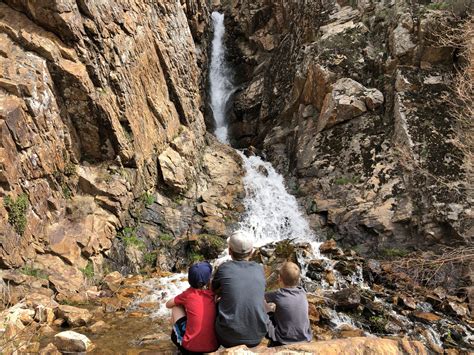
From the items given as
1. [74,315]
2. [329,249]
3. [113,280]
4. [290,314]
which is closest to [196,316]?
[290,314]

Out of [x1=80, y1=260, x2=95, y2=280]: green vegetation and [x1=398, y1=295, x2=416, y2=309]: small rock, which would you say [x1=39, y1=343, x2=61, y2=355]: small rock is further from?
[x1=398, y1=295, x2=416, y2=309]: small rock

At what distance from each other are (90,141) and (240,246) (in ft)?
33.1

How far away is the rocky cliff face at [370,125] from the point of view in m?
14.2

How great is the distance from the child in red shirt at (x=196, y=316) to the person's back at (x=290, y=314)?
2.56ft

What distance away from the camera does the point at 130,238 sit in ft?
42.8

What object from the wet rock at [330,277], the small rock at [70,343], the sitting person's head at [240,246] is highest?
the sitting person's head at [240,246]

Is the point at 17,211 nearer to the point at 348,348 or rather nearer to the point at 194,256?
the point at 194,256

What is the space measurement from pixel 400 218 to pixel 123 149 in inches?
431

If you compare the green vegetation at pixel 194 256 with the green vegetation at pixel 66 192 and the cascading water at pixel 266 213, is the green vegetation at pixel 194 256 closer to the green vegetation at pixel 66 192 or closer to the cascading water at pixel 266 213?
the cascading water at pixel 266 213

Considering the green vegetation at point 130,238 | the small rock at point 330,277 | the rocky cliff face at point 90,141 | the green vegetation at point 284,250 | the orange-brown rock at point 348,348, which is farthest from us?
the green vegetation at point 130,238

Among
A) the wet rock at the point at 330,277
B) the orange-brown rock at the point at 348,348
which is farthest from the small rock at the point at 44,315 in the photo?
the wet rock at the point at 330,277

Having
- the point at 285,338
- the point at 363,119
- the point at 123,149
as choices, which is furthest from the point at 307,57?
the point at 285,338

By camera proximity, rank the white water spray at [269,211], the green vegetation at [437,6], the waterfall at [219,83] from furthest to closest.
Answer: the waterfall at [219,83], the green vegetation at [437,6], the white water spray at [269,211]

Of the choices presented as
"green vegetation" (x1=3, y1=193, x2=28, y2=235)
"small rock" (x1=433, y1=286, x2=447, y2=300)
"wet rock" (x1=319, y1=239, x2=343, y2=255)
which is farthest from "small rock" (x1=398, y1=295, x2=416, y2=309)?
"green vegetation" (x1=3, y1=193, x2=28, y2=235)
